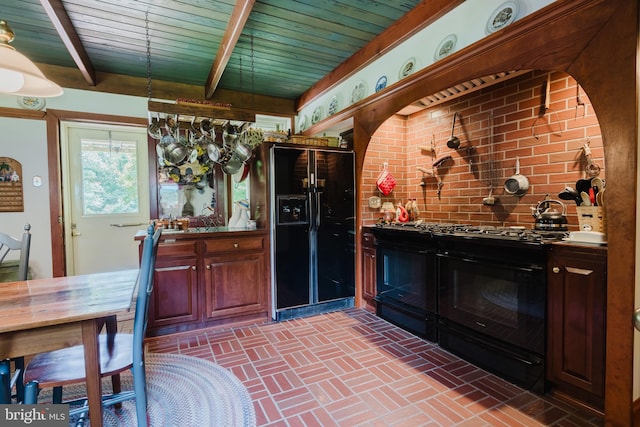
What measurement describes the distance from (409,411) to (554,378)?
865mm

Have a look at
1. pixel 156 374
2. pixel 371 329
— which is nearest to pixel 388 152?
pixel 371 329

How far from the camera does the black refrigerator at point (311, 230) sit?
306 centimetres

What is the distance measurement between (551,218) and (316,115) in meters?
2.85

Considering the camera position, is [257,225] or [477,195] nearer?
[477,195]

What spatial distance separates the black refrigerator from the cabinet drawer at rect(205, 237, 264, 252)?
0.16 metres

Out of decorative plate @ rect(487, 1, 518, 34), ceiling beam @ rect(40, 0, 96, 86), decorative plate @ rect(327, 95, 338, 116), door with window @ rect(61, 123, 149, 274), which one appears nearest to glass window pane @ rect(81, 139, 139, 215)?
door with window @ rect(61, 123, 149, 274)

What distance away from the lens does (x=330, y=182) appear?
3246mm

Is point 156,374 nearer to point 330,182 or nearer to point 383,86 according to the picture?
point 330,182

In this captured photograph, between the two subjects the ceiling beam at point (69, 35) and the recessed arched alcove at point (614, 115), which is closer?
the recessed arched alcove at point (614, 115)

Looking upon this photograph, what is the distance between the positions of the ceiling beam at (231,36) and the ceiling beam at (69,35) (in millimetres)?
1141

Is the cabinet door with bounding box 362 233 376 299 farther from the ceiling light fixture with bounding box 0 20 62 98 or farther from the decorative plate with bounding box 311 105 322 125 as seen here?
the ceiling light fixture with bounding box 0 20 62 98

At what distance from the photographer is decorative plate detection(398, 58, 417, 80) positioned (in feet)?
8.62

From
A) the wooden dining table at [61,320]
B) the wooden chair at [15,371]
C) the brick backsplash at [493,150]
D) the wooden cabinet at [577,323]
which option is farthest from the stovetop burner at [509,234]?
the wooden chair at [15,371]

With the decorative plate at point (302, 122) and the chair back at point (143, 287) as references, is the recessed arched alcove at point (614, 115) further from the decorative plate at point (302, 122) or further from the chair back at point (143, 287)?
the decorative plate at point (302, 122)
